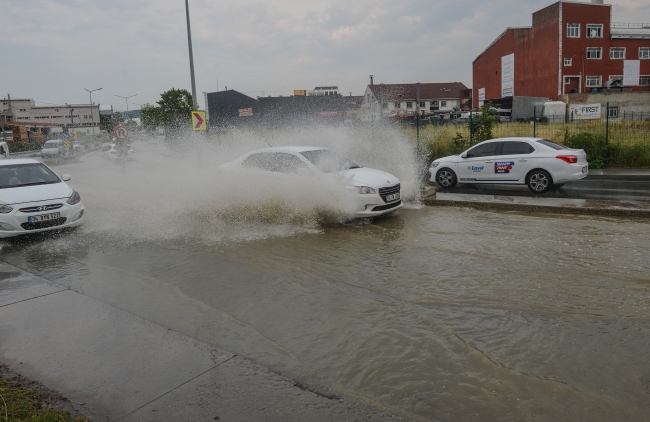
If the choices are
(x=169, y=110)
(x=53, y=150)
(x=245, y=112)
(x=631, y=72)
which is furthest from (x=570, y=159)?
(x=245, y=112)

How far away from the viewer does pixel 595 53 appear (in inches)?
1955

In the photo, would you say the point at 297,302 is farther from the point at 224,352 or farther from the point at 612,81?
the point at 612,81

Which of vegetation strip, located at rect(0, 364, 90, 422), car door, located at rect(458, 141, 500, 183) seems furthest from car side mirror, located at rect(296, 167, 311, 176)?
vegetation strip, located at rect(0, 364, 90, 422)

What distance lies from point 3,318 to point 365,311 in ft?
13.1

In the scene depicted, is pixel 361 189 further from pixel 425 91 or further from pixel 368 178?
pixel 425 91

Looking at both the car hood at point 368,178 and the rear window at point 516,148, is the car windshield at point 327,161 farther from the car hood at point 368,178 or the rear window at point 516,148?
the rear window at point 516,148

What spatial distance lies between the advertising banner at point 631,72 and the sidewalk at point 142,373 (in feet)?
189

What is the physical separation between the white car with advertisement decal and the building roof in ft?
221

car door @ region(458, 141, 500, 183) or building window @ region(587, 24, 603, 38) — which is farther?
building window @ region(587, 24, 603, 38)

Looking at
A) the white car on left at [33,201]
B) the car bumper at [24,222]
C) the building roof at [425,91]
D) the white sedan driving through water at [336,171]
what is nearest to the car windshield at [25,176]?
the white car on left at [33,201]

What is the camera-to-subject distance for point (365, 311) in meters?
5.41

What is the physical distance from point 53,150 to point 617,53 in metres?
53.8

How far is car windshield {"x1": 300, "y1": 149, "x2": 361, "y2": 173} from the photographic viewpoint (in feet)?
34.1

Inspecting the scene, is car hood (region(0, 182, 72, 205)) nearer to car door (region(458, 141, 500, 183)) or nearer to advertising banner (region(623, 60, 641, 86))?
car door (region(458, 141, 500, 183))
